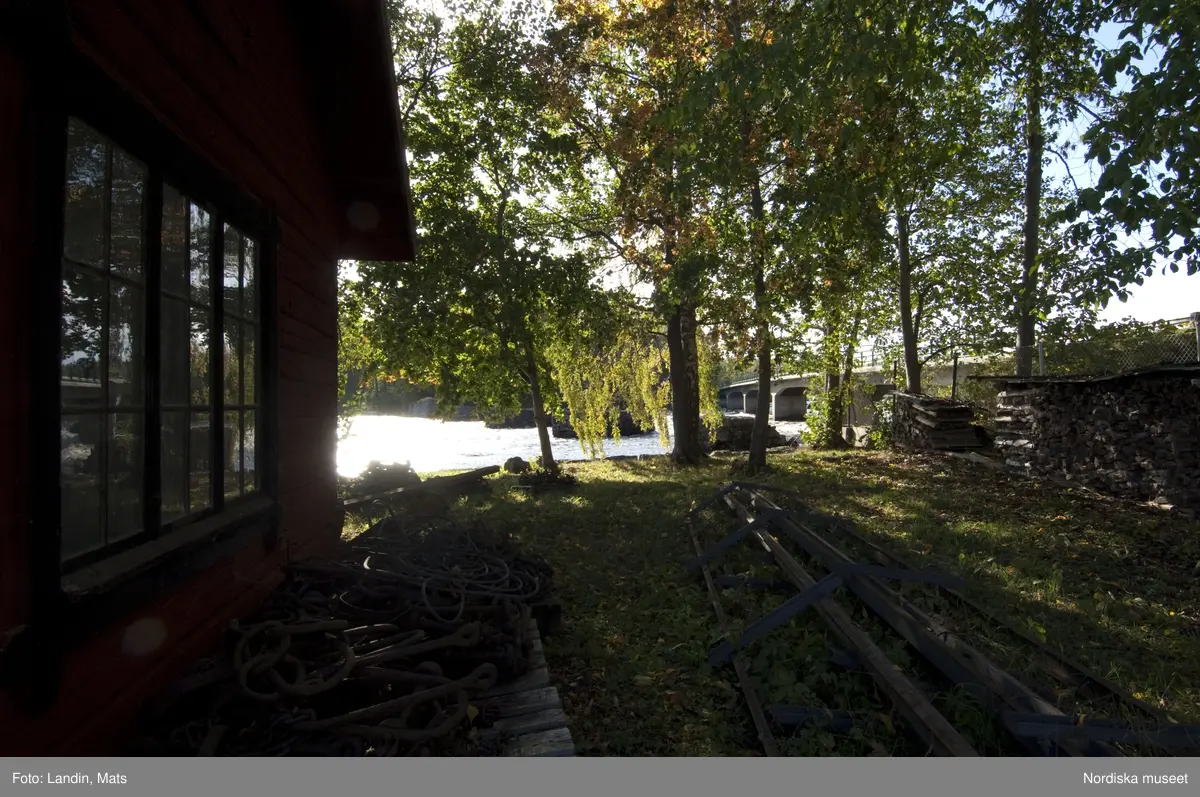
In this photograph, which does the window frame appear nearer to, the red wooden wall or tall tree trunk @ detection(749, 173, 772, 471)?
the red wooden wall

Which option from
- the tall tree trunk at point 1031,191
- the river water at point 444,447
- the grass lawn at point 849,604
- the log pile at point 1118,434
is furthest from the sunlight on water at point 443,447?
the log pile at point 1118,434

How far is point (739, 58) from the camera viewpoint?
5.92 metres

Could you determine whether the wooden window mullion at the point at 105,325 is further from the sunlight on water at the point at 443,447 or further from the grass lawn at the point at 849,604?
the sunlight on water at the point at 443,447

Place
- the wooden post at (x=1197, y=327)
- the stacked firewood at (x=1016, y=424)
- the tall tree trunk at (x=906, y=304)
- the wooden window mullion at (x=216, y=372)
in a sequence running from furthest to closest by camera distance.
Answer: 1. the tall tree trunk at (x=906, y=304)
2. the stacked firewood at (x=1016, y=424)
3. the wooden post at (x=1197, y=327)
4. the wooden window mullion at (x=216, y=372)

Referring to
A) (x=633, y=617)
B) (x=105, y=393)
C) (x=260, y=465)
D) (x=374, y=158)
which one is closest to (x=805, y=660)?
(x=633, y=617)

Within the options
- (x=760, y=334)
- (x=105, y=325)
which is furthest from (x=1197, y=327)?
(x=105, y=325)

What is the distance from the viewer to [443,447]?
31.6 metres

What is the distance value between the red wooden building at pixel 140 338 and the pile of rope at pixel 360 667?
237 mm

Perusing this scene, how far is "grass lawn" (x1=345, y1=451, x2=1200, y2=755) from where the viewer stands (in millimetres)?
3715

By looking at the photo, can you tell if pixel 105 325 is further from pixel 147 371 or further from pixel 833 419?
pixel 833 419

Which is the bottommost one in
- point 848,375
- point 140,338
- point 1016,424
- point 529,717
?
point 529,717

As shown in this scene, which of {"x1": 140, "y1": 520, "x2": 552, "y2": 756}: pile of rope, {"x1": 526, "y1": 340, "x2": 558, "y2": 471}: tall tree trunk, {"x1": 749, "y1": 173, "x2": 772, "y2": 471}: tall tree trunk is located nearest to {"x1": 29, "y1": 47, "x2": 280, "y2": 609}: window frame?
{"x1": 140, "y1": 520, "x2": 552, "y2": 756}: pile of rope

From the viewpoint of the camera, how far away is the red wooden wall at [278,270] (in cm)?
183

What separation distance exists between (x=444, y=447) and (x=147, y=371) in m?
29.7
